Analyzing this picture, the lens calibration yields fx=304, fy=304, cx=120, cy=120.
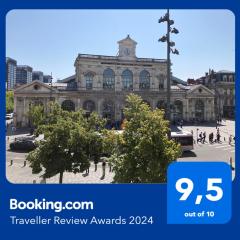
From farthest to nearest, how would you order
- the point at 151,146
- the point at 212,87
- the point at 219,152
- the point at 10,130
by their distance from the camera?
the point at 212,87 < the point at 10,130 < the point at 219,152 < the point at 151,146

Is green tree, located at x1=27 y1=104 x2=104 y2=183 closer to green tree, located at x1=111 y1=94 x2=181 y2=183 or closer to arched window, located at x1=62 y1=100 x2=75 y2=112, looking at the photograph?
green tree, located at x1=111 y1=94 x2=181 y2=183

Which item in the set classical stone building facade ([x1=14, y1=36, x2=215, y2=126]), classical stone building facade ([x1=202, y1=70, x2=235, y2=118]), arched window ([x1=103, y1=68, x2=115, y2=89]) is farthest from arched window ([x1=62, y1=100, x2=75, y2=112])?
classical stone building facade ([x1=202, y1=70, x2=235, y2=118])

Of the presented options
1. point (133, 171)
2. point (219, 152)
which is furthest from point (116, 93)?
point (133, 171)

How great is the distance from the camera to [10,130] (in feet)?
193

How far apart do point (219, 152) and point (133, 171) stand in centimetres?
2590

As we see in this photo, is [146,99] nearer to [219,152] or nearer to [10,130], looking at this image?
[10,130]

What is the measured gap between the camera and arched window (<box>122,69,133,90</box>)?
230 feet

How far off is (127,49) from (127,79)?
6.81 metres

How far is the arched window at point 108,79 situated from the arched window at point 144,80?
6.61 m

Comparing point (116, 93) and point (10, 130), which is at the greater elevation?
point (116, 93)

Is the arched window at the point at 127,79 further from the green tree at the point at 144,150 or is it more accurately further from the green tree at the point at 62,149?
the green tree at the point at 144,150

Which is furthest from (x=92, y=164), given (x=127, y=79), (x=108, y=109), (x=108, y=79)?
(x=127, y=79)

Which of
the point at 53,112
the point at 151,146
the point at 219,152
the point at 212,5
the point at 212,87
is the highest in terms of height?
the point at 212,87

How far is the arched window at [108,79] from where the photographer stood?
228ft
